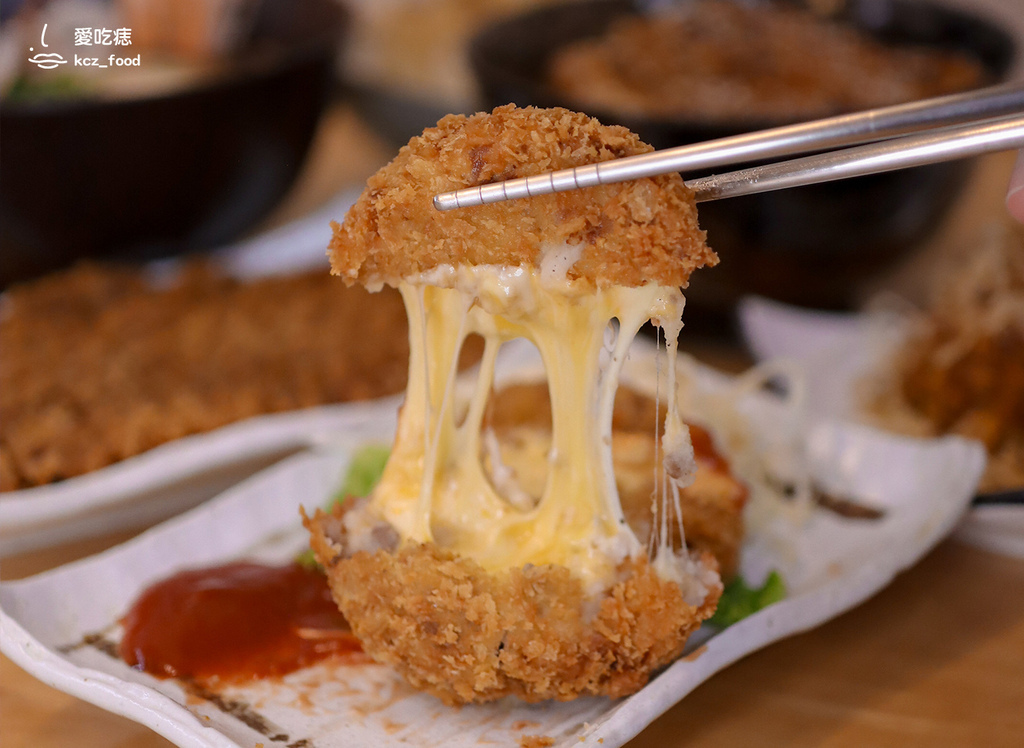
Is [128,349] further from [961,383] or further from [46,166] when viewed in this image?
[961,383]

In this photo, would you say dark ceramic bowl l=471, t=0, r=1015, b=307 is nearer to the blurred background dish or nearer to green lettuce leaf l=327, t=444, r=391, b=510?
the blurred background dish

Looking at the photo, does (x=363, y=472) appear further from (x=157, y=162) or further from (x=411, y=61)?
(x=411, y=61)

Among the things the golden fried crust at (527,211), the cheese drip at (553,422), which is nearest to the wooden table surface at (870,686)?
the cheese drip at (553,422)

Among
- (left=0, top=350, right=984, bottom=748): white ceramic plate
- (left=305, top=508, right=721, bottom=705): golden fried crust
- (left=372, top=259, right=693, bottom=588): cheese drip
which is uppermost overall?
(left=372, top=259, right=693, bottom=588): cheese drip

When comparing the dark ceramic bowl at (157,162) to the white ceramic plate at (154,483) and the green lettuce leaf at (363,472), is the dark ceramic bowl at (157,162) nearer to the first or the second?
the white ceramic plate at (154,483)

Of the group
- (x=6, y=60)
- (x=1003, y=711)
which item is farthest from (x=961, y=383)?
(x=6, y=60)

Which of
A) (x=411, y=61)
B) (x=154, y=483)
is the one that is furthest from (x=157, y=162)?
(x=411, y=61)

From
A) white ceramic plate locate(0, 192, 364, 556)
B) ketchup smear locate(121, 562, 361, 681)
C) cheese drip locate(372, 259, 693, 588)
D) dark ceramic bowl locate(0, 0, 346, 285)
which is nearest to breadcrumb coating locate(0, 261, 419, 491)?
white ceramic plate locate(0, 192, 364, 556)
